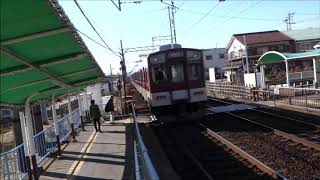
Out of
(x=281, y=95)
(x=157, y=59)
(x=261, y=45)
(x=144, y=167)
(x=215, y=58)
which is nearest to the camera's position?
(x=144, y=167)

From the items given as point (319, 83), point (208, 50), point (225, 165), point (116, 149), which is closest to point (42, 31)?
point (225, 165)

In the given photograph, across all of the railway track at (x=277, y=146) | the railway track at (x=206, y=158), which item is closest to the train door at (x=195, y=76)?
the railway track at (x=277, y=146)

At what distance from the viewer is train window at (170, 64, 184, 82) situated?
20.6 metres

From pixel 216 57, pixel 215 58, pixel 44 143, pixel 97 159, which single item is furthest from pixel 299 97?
pixel 216 57

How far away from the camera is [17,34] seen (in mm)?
6121

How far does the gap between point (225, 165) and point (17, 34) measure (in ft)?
23.0

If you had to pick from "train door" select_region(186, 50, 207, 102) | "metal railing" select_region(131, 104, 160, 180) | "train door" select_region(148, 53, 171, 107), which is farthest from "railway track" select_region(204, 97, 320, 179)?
"metal railing" select_region(131, 104, 160, 180)

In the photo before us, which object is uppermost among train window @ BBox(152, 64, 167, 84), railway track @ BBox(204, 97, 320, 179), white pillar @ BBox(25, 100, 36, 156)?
train window @ BBox(152, 64, 167, 84)

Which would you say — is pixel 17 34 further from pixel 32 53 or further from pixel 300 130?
pixel 300 130

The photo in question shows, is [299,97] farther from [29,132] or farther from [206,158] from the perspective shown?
[29,132]

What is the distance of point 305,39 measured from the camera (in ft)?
234

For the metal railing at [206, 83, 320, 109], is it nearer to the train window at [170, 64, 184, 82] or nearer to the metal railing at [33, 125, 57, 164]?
the train window at [170, 64, 184, 82]

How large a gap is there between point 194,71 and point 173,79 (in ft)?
3.48

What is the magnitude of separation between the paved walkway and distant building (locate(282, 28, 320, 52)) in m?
56.5
